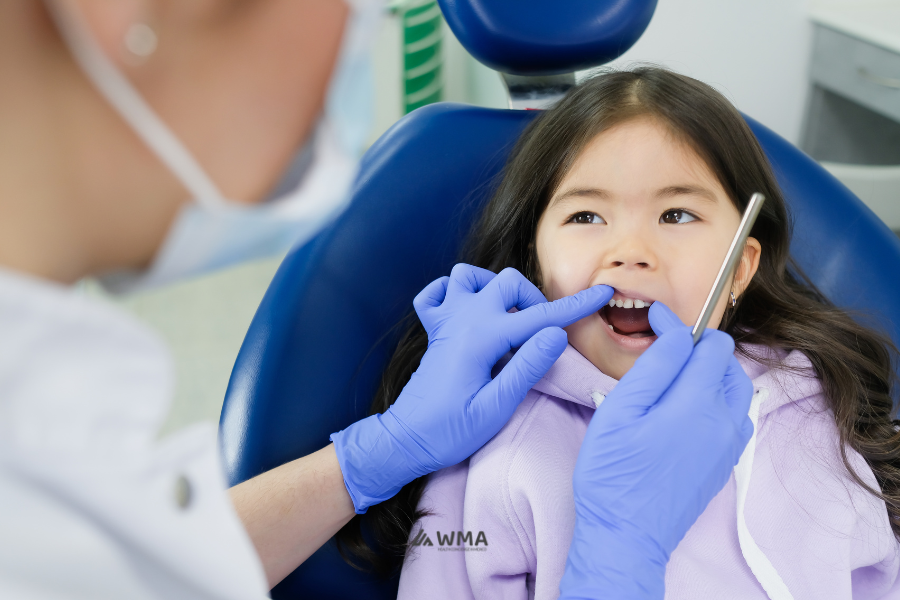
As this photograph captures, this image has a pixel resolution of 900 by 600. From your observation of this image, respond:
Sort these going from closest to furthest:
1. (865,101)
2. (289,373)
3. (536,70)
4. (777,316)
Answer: (289,373), (777,316), (536,70), (865,101)

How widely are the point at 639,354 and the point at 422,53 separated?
2.12 metres

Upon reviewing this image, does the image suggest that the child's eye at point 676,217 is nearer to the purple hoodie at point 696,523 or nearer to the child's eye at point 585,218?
the child's eye at point 585,218

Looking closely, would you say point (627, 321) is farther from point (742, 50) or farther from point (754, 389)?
point (742, 50)

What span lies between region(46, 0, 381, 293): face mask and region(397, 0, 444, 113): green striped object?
2.28m

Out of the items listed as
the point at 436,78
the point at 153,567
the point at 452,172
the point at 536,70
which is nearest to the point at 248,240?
the point at 153,567

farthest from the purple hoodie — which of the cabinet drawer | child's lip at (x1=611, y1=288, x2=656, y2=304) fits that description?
the cabinet drawer

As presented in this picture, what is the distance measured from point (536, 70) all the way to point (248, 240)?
2.99ft

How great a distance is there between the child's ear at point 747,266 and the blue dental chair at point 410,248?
105mm

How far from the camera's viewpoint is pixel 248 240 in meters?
0.51

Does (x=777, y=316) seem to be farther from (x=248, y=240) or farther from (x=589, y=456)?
(x=248, y=240)

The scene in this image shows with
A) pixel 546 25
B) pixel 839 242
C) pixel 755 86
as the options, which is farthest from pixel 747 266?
pixel 755 86

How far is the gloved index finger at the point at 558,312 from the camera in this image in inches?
37.8

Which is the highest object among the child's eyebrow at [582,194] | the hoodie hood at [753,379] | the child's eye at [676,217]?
the child's eyebrow at [582,194]

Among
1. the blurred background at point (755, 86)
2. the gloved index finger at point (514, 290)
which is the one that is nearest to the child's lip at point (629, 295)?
the gloved index finger at point (514, 290)
